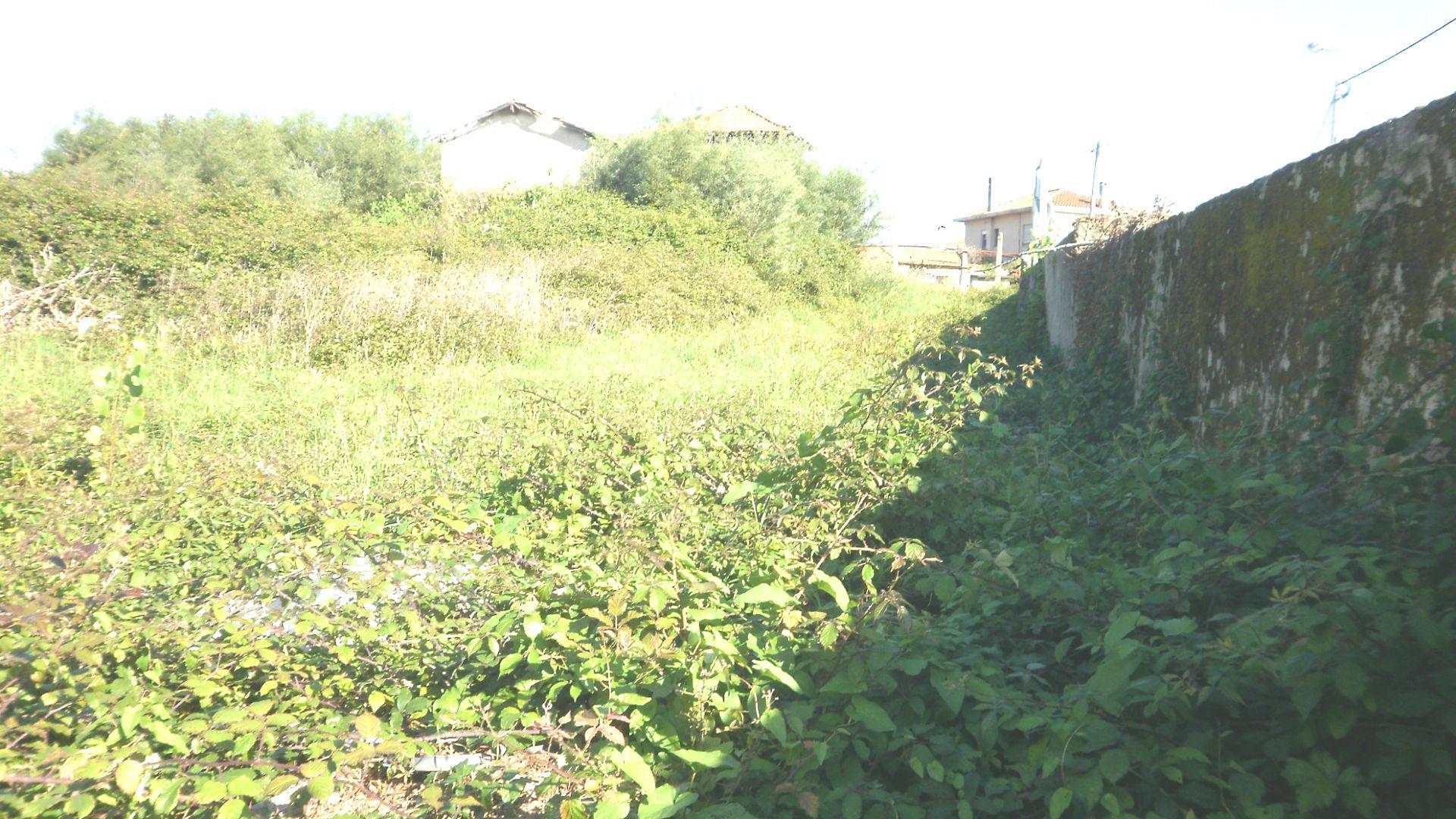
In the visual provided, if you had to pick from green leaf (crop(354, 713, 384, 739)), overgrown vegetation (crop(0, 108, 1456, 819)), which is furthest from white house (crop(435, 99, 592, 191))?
green leaf (crop(354, 713, 384, 739))

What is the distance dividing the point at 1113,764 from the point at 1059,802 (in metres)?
0.16

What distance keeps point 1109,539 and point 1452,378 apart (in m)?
1.22

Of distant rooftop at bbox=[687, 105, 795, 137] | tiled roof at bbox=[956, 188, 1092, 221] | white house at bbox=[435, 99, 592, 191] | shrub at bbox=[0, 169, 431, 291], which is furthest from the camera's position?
tiled roof at bbox=[956, 188, 1092, 221]

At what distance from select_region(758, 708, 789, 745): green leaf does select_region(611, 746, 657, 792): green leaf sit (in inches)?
12.6

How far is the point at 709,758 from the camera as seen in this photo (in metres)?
2.50

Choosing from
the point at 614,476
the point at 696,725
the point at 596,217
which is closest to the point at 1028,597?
the point at 696,725

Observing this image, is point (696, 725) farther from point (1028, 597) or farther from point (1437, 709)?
point (1437, 709)

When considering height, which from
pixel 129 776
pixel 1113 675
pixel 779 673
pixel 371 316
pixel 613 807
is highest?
pixel 371 316

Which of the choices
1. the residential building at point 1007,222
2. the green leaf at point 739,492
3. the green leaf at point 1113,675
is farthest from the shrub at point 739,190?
the residential building at point 1007,222

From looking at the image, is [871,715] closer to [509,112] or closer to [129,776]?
[129,776]

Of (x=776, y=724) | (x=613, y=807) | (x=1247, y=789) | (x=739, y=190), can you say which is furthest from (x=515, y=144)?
(x=1247, y=789)

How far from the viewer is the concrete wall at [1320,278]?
11.0 ft

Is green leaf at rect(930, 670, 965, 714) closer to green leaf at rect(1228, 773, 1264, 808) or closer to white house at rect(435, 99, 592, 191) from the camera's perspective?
green leaf at rect(1228, 773, 1264, 808)

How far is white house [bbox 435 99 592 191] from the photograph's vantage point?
1336 inches
